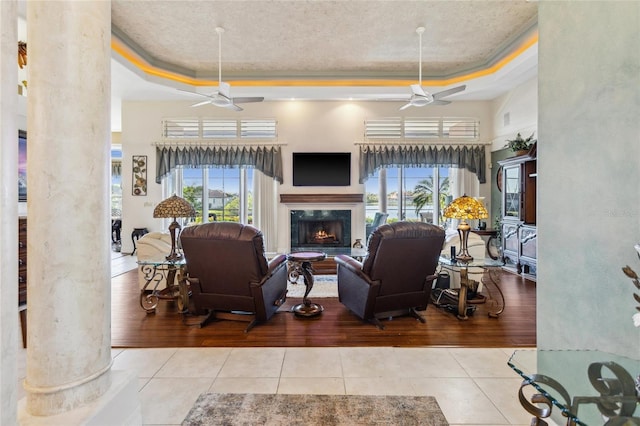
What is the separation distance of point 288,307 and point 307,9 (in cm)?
380

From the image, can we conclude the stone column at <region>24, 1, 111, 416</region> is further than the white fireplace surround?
No

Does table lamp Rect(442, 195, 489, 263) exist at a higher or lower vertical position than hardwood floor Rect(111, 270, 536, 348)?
higher

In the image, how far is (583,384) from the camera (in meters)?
1.19

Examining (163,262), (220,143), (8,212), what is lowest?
(163,262)

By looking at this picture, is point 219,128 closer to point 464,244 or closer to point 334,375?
point 464,244

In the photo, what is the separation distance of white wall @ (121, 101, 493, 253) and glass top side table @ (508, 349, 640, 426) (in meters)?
5.86

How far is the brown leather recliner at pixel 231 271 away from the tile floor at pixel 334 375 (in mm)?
497

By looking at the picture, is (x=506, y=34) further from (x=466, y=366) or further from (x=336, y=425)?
(x=336, y=425)

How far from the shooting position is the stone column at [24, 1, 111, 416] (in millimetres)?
1284

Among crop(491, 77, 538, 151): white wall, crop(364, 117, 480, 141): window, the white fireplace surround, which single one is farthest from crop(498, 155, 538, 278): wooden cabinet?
the white fireplace surround

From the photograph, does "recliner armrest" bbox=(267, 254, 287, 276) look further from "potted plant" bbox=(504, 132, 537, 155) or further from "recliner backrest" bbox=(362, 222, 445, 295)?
"potted plant" bbox=(504, 132, 537, 155)

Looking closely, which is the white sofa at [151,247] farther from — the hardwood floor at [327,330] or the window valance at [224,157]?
the window valance at [224,157]

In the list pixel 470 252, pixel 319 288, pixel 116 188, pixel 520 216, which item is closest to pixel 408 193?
pixel 520 216

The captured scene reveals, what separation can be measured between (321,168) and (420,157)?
7.49ft
